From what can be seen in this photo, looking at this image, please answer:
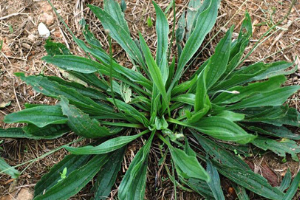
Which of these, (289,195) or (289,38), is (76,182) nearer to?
(289,195)

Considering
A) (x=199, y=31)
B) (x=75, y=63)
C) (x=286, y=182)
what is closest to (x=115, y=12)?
(x=75, y=63)

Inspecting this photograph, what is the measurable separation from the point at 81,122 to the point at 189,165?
1.90 ft

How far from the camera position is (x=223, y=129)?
60.5 inches

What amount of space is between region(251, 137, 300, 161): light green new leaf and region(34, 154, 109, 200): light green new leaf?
0.89 metres

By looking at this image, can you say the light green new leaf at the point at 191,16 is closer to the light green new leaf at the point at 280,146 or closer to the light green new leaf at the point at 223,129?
the light green new leaf at the point at 223,129

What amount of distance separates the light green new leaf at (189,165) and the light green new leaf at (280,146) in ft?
1.58

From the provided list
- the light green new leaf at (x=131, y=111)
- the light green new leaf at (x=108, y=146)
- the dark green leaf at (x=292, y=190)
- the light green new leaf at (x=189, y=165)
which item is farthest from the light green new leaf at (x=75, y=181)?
the dark green leaf at (x=292, y=190)

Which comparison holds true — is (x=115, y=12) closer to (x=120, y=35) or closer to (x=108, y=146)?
(x=120, y=35)

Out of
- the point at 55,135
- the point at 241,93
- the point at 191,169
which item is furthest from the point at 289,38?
the point at 55,135

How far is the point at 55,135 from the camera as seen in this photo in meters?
1.80

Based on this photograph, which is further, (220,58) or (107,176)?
(107,176)

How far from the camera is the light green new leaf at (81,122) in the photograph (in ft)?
5.23

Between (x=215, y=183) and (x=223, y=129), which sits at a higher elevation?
(x=223, y=129)

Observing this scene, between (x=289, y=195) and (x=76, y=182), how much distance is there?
1.13m
